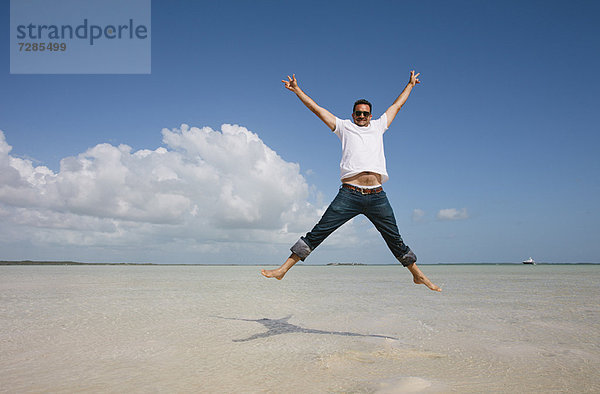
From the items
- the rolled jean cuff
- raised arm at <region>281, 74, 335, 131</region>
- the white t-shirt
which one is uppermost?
raised arm at <region>281, 74, 335, 131</region>

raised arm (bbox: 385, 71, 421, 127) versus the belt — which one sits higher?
raised arm (bbox: 385, 71, 421, 127)

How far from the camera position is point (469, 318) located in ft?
21.5

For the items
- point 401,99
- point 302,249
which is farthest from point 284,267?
point 401,99

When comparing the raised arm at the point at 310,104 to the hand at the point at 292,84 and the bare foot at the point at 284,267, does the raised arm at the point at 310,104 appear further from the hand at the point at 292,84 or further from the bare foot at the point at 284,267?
the bare foot at the point at 284,267

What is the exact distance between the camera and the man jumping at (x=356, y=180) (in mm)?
4598

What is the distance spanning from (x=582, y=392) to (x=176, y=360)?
11.9ft

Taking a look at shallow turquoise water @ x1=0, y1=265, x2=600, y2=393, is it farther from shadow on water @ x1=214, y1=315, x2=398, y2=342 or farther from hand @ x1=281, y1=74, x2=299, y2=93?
hand @ x1=281, y1=74, x2=299, y2=93

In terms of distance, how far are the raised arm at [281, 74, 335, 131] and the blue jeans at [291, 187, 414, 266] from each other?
34.2 inches

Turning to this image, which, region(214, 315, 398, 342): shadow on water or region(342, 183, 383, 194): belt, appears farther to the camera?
region(214, 315, 398, 342): shadow on water

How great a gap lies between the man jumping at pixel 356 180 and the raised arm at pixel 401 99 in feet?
0.69

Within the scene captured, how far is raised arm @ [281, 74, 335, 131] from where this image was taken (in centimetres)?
476

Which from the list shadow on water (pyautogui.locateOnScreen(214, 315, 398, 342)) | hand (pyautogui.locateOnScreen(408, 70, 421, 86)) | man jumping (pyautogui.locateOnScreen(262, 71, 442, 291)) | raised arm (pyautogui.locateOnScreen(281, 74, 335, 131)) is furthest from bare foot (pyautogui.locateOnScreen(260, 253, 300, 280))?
hand (pyautogui.locateOnScreen(408, 70, 421, 86))

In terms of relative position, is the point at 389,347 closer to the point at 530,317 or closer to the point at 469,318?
the point at 469,318

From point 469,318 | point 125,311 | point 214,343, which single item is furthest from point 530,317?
point 125,311
